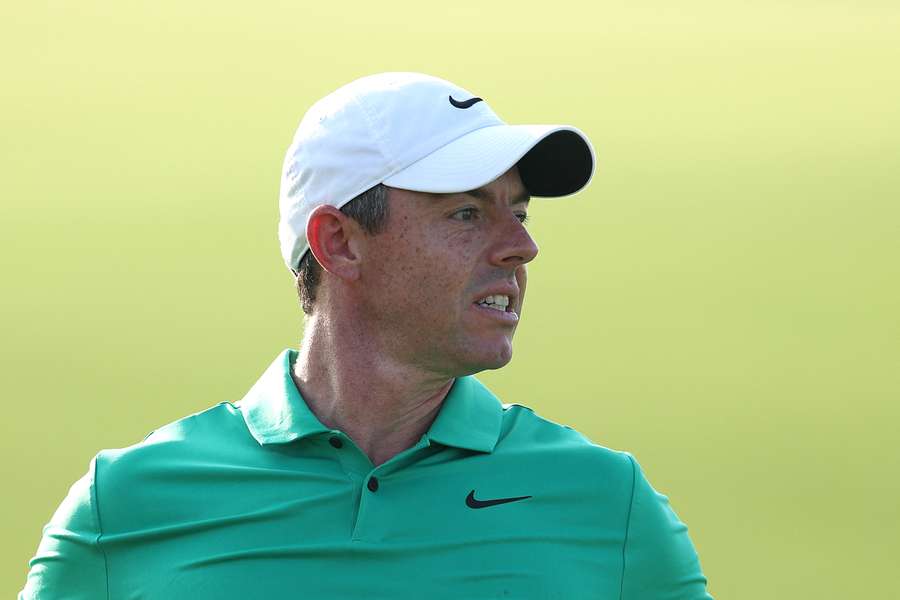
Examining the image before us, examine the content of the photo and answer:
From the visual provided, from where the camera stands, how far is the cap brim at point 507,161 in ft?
5.14

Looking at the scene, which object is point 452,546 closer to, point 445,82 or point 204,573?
point 204,573

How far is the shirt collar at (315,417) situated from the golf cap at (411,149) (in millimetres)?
178

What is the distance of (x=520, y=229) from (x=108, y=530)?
602 millimetres

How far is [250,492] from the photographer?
1.60 meters

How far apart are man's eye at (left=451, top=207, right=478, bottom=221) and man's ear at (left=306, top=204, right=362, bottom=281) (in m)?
0.13

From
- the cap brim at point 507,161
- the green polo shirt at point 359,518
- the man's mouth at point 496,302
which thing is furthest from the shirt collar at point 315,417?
the cap brim at point 507,161

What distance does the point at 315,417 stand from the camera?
164 centimetres

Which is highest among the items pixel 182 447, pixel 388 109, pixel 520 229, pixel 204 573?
pixel 388 109

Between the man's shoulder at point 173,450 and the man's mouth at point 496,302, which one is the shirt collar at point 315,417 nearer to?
the man's shoulder at point 173,450

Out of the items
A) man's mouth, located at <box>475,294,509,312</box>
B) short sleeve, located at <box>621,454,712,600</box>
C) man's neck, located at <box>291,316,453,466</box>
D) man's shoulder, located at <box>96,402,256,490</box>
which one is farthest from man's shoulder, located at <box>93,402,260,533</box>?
short sleeve, located at <box>621,454,712,600</box>

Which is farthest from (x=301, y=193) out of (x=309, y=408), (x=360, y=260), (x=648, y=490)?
(x=648, y=490)

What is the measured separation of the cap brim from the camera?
1.57 meters

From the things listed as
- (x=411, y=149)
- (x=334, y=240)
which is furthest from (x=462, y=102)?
(x=334, y=240)

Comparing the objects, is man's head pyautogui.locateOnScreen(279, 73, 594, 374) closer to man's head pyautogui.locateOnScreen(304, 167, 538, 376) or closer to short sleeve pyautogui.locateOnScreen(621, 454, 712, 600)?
man's head pyautogui.locateOnScreen(304, 167, 538, 376)
